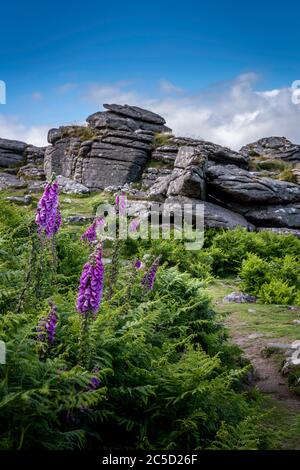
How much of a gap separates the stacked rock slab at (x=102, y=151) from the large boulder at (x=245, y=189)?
1018cm

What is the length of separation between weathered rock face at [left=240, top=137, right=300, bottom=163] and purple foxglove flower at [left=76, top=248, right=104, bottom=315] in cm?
3865

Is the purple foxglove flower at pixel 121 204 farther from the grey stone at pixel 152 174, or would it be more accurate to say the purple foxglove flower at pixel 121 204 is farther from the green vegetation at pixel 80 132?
the green vegetation at pixel 80 132

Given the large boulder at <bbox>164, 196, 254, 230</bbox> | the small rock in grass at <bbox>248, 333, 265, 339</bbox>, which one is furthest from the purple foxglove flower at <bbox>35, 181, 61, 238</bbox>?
the large boulder at <bbox>164, 196, 254, 230</bbox>

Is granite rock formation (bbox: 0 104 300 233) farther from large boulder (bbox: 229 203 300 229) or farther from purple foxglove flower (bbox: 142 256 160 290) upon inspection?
purple foxglove flower (bbox: 142 256 160 290)

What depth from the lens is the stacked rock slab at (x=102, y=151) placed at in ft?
106

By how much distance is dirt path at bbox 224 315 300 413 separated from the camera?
6494mm

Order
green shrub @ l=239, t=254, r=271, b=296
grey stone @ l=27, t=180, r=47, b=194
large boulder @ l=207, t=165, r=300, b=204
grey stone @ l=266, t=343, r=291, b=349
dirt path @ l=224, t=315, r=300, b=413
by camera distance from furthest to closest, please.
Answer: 1. grey stone @ l=27, t=180, r=47, b=194
2. large boulder @ l=207, t=165, r=300, b=204
3. green shrub @ l=239, t=254, r=271, b=296
4. grey stone @ l=266, t=343, r=291, b=349
5. dirt path @ l=224, t=315, r=300, b=413

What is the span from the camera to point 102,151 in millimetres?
33312

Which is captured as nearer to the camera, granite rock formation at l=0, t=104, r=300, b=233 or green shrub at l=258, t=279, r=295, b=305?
green shrub at l=258, t=279, r=295, b=305

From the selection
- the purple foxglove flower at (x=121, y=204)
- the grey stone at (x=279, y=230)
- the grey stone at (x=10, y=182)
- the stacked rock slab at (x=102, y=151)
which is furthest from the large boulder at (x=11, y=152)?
the purple foxglove flower at (x=121, y=204)
